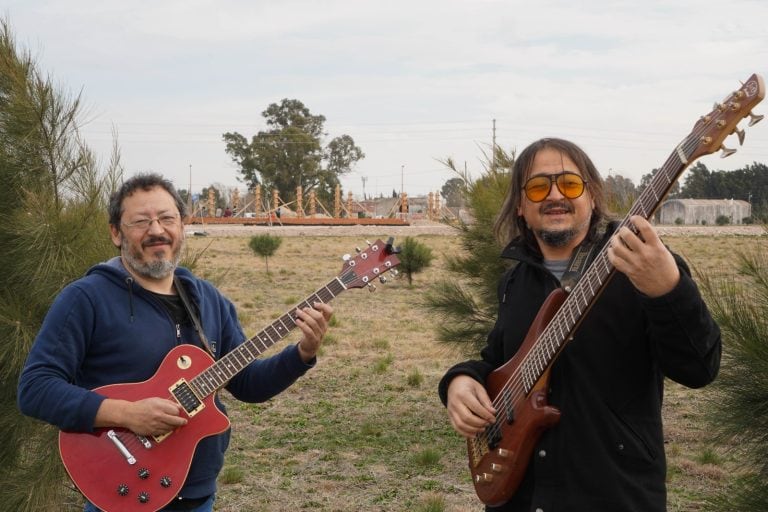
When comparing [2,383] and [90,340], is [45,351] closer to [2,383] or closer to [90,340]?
[90,340]

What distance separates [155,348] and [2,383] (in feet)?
7.22

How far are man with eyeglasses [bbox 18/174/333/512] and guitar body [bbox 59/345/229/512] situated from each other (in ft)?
0.11

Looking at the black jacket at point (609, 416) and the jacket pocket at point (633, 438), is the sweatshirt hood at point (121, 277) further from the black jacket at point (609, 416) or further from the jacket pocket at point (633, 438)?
the jacket pocket at point (633, 438)

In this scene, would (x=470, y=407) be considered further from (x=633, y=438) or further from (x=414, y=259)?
(x=414, y=259)

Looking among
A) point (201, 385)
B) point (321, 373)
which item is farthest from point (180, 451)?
point (321, 373)

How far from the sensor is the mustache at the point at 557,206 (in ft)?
8.59

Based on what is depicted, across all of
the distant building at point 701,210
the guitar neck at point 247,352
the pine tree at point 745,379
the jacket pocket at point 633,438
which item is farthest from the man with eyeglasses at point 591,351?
the distant building at point 701,210

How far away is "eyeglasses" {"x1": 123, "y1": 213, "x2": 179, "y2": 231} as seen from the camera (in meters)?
3.14

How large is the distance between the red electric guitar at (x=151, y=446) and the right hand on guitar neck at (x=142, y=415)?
0.05 meters

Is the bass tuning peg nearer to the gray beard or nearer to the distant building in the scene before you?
the gray beard

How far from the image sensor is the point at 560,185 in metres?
2.64

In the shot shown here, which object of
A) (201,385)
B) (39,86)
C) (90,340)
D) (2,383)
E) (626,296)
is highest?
(39,86)

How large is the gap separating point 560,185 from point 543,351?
53cm

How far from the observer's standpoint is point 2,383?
4.79m
